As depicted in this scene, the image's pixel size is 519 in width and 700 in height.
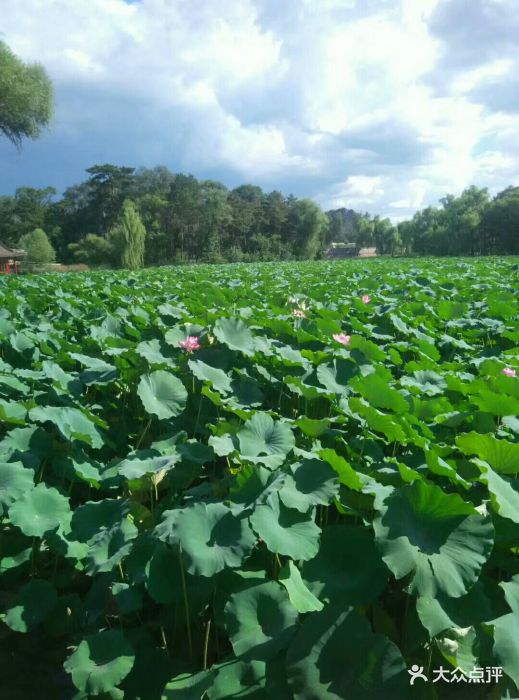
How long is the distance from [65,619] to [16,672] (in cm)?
19

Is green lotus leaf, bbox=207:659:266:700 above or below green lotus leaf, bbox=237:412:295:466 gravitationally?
below

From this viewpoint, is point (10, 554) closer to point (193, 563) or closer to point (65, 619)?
point (65, 619)

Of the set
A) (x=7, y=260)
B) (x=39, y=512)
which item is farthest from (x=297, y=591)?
(x=7, y=260)

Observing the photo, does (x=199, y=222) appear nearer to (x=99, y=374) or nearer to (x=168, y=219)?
(x=168, y=219)

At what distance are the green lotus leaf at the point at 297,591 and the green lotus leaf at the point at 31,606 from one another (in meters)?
0.85

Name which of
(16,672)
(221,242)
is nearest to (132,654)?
(16,672)

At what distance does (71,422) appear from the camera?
1.91m

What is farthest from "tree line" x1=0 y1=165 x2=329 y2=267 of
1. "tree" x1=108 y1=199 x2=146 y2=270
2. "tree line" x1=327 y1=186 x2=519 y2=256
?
"tree line" x1=327 y1=186 x2=519 y2=256

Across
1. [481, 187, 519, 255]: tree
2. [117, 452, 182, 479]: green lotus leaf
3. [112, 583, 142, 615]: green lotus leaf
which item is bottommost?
[112, 583, 142, 615]: green lotus leaf

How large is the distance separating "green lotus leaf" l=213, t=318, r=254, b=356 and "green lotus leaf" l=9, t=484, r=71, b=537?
1032mm

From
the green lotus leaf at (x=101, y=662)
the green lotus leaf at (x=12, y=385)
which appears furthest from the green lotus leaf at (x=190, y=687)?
the green lotus leaf at (x=12, y=385)

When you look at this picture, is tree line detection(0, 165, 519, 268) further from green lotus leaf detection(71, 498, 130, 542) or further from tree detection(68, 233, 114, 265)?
green lotus leaf detection(71, 498, 130, 542)

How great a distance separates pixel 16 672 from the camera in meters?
1.53

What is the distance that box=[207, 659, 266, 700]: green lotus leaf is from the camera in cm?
104
